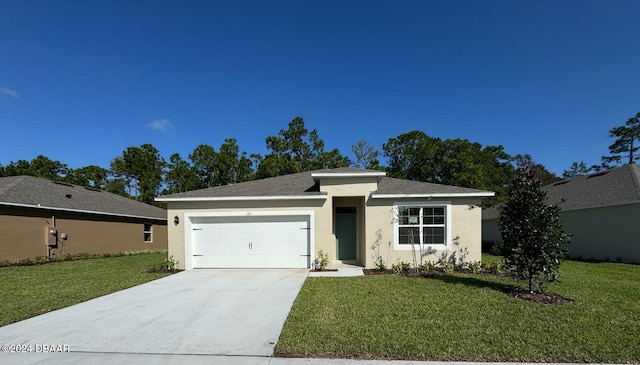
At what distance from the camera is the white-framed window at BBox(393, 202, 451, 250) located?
10469 mm

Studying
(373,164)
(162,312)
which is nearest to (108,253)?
(162,312)

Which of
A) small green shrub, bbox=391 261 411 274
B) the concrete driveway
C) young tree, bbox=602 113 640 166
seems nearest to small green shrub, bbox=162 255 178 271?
the concrete driveway

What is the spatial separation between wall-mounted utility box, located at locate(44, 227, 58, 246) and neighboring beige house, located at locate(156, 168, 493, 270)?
27.8 feet

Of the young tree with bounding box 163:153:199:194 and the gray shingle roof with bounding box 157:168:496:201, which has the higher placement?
the young tree with bounding box 163:153:199:194

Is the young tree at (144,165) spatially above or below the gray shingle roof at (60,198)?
above

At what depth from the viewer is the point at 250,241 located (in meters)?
10.9

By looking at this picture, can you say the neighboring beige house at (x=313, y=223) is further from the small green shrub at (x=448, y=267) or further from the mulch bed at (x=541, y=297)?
the mulch bed at (x=541, y=297)

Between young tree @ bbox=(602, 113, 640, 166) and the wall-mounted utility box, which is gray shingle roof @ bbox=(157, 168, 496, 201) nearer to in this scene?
the wall-mounted utility box

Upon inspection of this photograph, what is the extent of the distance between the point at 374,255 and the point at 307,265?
2.42 m

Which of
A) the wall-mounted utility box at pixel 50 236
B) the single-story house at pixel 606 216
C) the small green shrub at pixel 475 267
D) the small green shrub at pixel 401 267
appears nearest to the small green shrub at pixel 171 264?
the small green shrub at pixel 401 267

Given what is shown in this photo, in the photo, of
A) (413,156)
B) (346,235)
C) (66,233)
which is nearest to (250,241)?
(346,235)

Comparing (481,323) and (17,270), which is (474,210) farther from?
(17,270)

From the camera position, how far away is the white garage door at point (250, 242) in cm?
1079

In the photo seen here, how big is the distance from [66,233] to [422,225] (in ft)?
57.6
